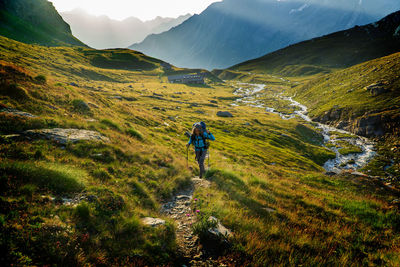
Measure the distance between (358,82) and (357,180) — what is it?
100990 mm

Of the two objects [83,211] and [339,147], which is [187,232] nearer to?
[83,211]

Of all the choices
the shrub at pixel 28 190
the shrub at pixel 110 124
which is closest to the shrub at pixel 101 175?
the shrub at pixel 28 190

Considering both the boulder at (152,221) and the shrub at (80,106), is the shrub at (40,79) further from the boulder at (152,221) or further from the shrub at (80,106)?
the boulder at (152,221)

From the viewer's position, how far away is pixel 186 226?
701 centimetres

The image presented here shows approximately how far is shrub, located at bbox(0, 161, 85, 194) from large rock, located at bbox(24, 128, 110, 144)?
3085 mm

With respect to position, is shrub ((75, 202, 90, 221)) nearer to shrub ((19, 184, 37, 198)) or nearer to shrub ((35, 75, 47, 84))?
shrub ((19, 184, 37, 198))

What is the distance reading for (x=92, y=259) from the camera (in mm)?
4457

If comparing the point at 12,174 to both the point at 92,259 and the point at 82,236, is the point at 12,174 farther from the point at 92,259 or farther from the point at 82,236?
the point at 92,259

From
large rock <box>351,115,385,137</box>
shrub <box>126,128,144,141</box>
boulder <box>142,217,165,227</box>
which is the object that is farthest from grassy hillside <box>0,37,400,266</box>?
large rock <box>351,115,385,137</box>

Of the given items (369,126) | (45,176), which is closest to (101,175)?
(45,176)

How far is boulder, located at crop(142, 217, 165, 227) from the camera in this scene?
629cm

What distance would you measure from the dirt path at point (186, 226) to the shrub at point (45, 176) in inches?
157

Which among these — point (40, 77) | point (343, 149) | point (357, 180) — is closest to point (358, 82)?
point (343, 149)

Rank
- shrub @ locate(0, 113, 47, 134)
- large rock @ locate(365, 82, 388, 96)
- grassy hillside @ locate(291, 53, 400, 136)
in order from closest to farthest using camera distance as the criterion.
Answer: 1. shrub @ locate(0, 113, 47, 134)
2. grassy hillside @ locate(291, 53, 400, 136)
3. large rock @ locate(365, 82, 388, 96)
